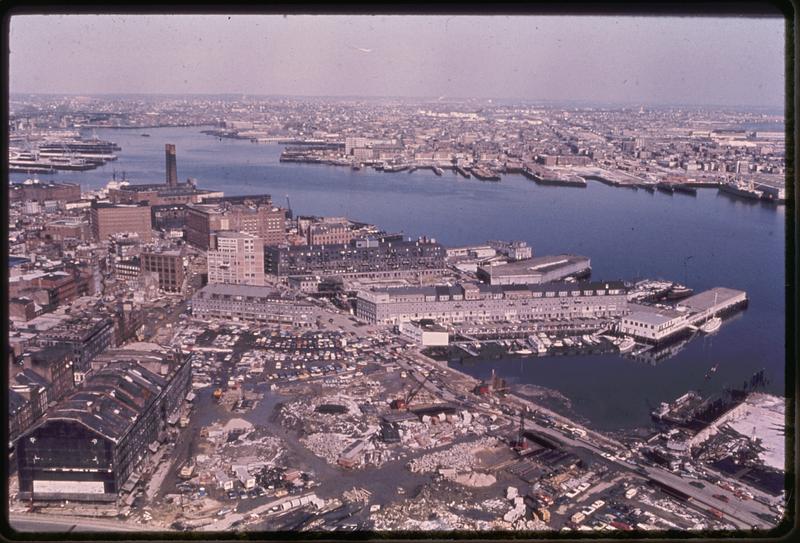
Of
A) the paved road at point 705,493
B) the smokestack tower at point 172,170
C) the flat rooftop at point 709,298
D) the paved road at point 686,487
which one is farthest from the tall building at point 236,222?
the paved road at point 705,493

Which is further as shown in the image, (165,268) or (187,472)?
(165,268)

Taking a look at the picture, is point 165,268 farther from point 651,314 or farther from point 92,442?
point 651,314

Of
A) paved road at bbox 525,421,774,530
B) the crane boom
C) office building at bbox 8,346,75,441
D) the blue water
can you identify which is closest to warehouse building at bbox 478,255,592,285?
the blue water

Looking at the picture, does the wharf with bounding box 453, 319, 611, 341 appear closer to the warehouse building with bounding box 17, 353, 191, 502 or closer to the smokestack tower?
the warehouse building with bounding box 17, 353, 191, 502

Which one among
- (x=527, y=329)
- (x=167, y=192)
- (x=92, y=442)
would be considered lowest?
(x=527, y=329)

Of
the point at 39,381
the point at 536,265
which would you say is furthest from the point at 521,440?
the point at 536,265

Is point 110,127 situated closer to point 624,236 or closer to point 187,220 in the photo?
point 187,220

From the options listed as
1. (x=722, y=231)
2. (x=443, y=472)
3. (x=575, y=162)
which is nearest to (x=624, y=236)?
(x=722, y=231)
